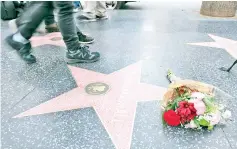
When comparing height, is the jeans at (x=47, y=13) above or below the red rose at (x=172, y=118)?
above

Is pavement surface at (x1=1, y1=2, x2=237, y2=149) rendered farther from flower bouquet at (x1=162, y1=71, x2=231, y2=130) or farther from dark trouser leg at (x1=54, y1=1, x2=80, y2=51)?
dark trouser leg at (x1=54, y1=1, x2=80, y2=51)

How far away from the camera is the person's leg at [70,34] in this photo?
1800mm

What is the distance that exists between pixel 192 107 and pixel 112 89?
56 cm

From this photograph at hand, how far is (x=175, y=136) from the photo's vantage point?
3.91ft

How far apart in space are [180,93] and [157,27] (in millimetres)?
1931

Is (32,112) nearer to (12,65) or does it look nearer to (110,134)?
(110,134)

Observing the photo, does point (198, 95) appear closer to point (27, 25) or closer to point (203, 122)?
point (203, 122)

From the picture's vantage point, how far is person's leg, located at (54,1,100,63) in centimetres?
180

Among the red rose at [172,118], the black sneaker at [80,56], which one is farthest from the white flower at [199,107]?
the black sneaker at [80,56]

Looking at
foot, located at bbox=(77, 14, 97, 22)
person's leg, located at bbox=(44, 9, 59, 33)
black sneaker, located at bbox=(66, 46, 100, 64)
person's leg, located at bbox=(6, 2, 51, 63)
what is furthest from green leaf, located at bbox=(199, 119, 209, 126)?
foot, located at bbox=(77, 14, 97, 22)

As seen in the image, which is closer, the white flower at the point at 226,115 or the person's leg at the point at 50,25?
the white flower at the point at 226,115

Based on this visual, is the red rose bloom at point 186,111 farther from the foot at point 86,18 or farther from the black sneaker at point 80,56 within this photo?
the foot at point 86,18

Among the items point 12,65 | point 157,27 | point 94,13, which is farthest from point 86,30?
point 12,65

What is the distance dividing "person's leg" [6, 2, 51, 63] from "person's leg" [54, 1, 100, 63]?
140 millimetres
